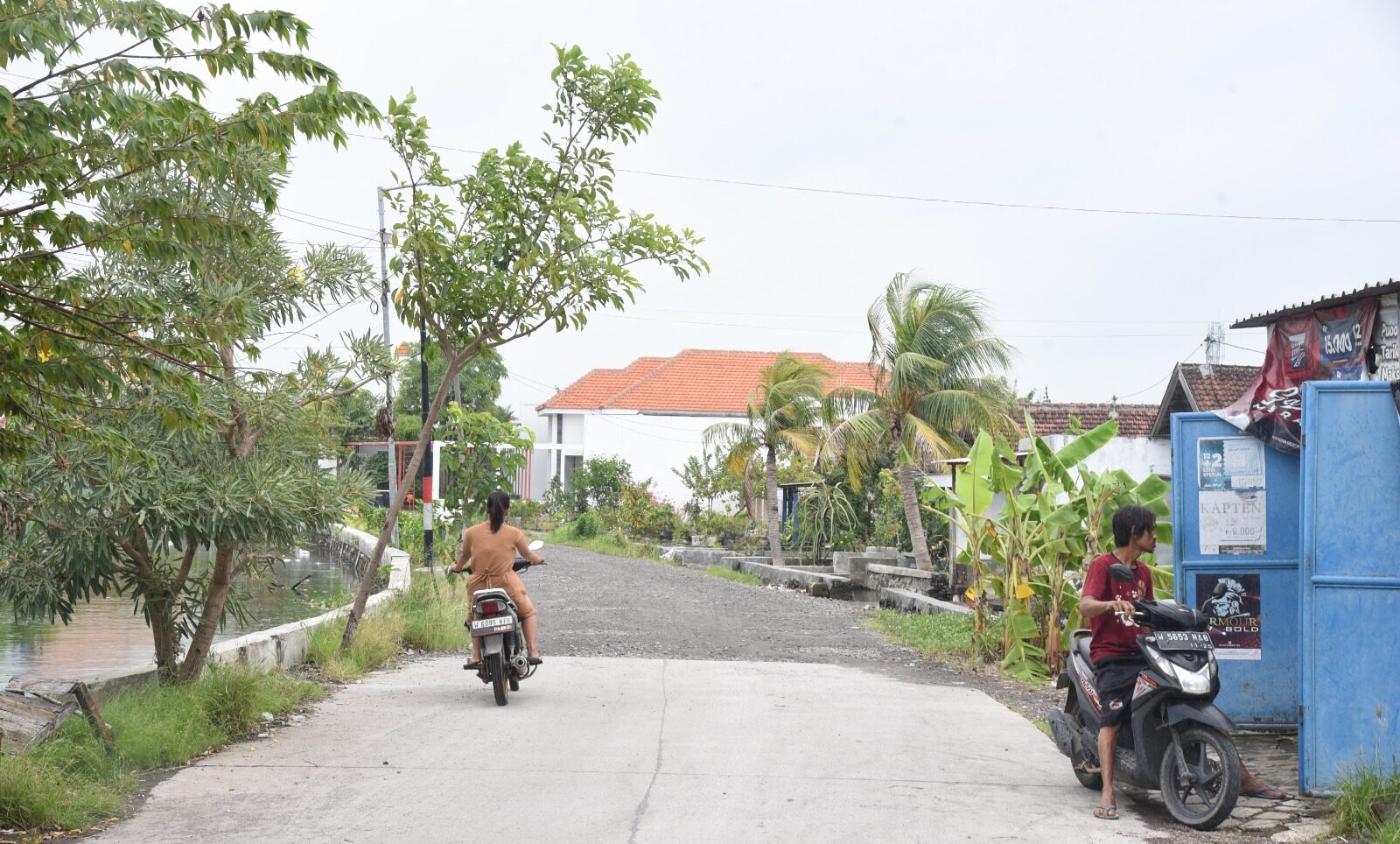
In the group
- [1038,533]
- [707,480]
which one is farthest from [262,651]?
[707,480]

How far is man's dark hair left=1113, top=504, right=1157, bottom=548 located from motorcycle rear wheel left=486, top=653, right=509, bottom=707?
16.8ft

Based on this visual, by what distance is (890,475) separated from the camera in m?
27.5

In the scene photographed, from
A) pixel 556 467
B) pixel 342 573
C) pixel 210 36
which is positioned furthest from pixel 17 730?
pixel 556 467

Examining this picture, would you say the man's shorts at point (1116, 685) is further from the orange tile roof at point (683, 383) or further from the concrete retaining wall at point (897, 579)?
the orange tile roof at point (683, 383)

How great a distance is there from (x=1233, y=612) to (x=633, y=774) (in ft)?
14.2

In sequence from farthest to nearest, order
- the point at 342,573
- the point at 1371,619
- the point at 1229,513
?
the point at 342,573 → the point at 1229,513 → the point at 1371,619

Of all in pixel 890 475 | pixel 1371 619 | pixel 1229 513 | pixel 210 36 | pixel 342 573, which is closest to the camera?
pixel 210 36

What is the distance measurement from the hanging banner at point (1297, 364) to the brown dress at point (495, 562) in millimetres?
5646

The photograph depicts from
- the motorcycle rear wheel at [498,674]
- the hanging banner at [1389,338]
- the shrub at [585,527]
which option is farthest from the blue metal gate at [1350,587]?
the shrub at [585,527]

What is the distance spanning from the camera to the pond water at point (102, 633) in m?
13.5

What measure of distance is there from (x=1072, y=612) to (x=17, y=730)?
9348mm

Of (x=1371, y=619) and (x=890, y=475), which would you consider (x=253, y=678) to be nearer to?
(x=1371, y=619)

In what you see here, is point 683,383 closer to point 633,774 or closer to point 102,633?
point 102,633

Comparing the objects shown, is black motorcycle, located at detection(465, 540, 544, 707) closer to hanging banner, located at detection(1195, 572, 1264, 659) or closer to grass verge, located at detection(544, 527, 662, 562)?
hanging banner, located at detection(1195, 572, 1264, 659)
